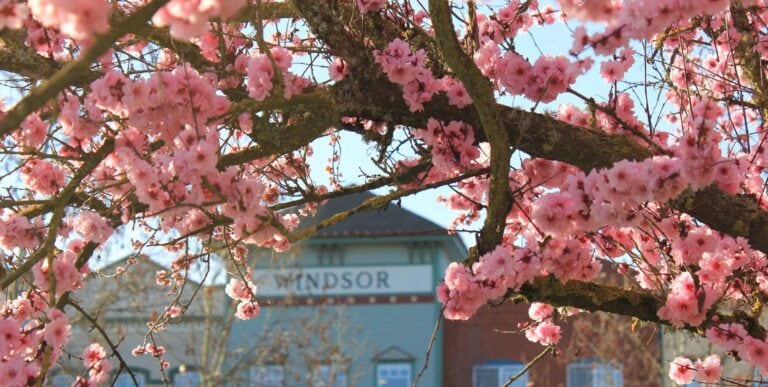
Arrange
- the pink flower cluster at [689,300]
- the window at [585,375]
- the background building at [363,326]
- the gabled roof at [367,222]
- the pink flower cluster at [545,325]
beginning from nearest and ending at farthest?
the pink flower cluster at [689,300] < the pink flower cluster at [545,325] < the window at [585,375] < the background building at [363,326] < the gabled roof at [367,222]

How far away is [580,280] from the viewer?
5.57m

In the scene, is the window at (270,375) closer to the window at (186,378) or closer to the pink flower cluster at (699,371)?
the window at (186,378)

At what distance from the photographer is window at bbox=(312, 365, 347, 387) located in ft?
70.5

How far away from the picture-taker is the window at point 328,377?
2148cm

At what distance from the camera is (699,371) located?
623 cm

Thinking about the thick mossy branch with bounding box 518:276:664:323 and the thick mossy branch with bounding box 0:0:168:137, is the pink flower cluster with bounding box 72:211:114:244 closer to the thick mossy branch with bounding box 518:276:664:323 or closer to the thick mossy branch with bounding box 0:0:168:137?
the thick mossy branch with bounding box 518:276:664:323

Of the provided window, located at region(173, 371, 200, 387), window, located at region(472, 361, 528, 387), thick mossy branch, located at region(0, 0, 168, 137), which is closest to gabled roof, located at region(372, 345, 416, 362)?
window, located at region(472, 361, 528, 387)

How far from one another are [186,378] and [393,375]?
4.52 meters

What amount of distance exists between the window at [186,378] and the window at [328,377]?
2.80 m

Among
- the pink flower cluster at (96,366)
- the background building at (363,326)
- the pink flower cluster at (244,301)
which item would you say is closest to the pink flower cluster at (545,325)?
the pink flower cluster at (244,301)

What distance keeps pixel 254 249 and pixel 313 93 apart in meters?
19.7

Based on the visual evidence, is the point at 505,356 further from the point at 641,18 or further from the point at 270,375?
the point at 641,18

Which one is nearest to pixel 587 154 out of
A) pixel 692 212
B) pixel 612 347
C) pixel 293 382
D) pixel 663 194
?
pixel 692 212

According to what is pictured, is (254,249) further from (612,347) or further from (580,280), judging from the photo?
(580,280)
